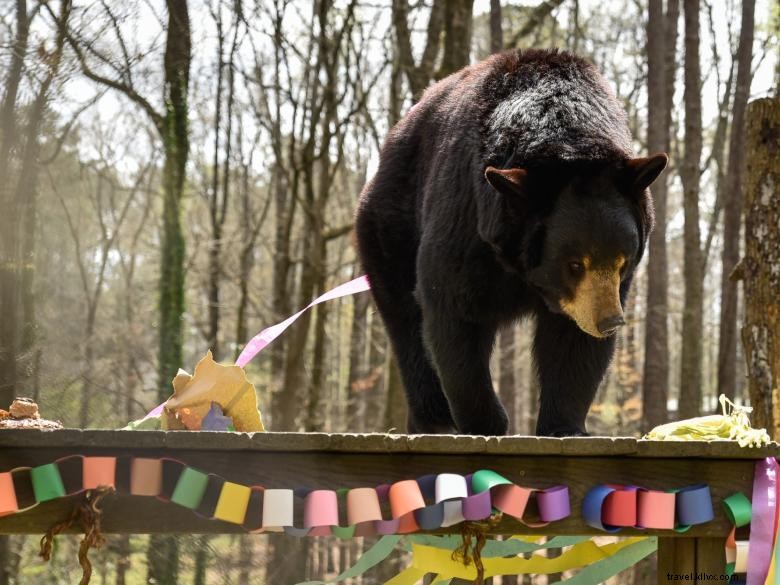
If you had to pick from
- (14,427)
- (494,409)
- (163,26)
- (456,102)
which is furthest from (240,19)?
(14,427)

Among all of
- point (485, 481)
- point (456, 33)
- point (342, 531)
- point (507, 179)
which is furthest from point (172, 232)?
point (485, 481)

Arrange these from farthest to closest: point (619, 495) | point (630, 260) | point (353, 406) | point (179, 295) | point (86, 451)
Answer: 1. point (353, 406)
2. point (179, 295)
3. point (630, 260)
4. point (619, 495)
5. point (86, 451)

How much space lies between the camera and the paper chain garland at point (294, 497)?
7.50ft

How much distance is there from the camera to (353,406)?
2094 cm

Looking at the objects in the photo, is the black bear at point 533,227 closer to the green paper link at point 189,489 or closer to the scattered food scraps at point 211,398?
the scattered food scraps at point 211,398

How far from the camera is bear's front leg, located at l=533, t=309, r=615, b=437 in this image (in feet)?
12.4

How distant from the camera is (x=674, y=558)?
2748 millimetres

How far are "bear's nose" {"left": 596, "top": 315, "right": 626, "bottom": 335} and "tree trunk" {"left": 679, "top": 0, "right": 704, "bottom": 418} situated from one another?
31.8 feet

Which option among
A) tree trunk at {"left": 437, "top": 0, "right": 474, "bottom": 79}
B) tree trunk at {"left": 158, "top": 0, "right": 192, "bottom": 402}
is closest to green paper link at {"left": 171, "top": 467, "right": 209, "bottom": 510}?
tree trunk at {"left": 158, "top": 0, "right": 192, "bottom": 402}

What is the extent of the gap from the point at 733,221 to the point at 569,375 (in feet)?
33.8

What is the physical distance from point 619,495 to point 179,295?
6.31 meters

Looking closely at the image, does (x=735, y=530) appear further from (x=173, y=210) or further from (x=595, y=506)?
(x=173, y=210)

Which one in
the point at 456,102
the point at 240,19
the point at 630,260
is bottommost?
the point at 630,260

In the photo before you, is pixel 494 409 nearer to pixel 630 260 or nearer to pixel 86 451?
pixel 630 260
